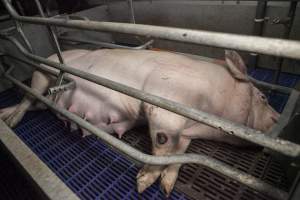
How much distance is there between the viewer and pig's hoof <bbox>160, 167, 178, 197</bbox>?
1257 mm

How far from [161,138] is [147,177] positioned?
0.74 ft

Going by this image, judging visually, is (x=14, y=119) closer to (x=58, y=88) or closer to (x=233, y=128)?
(x=58, y=88)

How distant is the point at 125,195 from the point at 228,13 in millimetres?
1909

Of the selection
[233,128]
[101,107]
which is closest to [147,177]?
[101,107]

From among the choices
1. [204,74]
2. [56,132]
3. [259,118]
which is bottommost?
[56,132]

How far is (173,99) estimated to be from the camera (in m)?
1.30

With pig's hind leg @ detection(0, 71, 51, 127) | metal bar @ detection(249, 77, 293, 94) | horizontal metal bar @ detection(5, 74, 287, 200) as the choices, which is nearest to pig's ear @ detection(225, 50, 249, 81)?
metal bar @ detection(249, 77, 293, 94)

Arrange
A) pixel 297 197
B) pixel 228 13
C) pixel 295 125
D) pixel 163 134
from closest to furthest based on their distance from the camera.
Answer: pixel 297 197, pixel 295 125, pixel 163 134, pixel 228 13

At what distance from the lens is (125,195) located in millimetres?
1314

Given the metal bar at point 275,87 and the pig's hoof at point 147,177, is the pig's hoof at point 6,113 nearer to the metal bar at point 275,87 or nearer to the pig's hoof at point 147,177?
the pig's hoof at point 147,177

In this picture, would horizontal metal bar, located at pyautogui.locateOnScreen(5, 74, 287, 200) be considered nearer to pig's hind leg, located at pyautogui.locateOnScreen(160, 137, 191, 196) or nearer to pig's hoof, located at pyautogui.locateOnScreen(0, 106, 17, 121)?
pig's hind leg, located at pyautogui.locateOnScreen(160, 137, 191, 196)

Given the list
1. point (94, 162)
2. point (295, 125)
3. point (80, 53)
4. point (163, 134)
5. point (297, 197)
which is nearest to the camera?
point (297, 197)

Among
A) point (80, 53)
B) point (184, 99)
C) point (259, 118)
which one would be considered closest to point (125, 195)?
point (184, 99)

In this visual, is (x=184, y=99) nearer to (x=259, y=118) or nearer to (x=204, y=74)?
(x=204, y=74)
